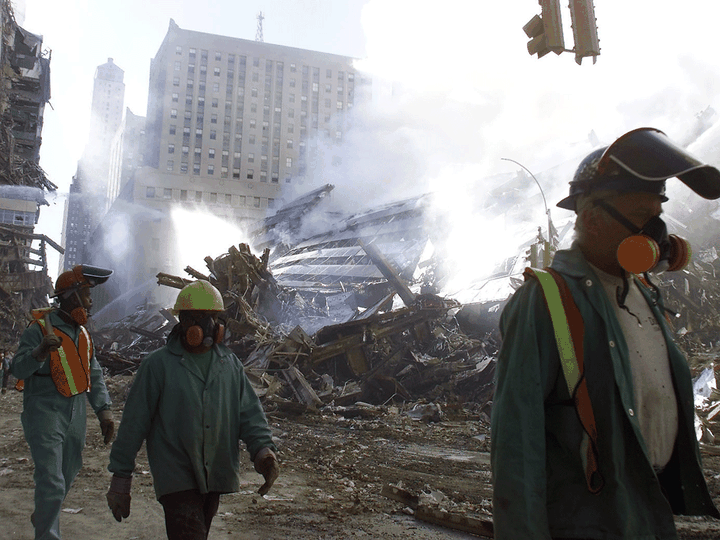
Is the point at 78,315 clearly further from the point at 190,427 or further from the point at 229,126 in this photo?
the point at 229,126

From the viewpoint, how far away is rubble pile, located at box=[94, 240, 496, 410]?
12.3 metres

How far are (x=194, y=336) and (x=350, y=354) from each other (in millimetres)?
11149

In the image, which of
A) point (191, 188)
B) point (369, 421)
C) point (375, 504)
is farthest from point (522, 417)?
point (191, 188)

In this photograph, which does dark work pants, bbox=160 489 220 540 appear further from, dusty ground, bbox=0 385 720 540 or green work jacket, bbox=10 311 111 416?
dusty ground, bbox=0 385 720 540

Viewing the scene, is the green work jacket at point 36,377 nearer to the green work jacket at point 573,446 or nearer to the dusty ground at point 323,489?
the dusty ground at point 323,489

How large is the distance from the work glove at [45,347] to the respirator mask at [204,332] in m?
1.29

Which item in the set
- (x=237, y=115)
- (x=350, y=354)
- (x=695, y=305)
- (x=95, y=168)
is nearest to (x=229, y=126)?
(x=237, y=115)

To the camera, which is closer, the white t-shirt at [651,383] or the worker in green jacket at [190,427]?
the white t-shirt at [651,383]

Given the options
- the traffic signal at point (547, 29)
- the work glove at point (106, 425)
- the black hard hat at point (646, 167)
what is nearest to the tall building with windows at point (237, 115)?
the traffic signal at point (547, 29)

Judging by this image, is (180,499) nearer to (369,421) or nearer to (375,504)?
(375,504)

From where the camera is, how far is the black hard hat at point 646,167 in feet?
5.35

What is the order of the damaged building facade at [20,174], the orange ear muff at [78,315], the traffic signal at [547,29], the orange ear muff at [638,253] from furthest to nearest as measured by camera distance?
the damaged building facade at [20,174]
the traffic signal at [547,29]
the orange ear muff at [78,315]
the orange ear muff at [638,253]

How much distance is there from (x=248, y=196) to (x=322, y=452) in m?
72.2

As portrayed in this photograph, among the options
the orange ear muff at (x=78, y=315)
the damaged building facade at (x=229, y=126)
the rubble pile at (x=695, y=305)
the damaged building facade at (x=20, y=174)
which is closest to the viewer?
the orange ear muff at (x=78, y=315)
